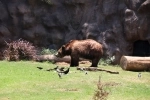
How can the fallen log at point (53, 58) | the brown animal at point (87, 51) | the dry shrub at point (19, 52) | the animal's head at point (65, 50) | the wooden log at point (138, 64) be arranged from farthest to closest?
the fallen log at point (53, 58) < the dry shrub at point (19, 52) < the animal's head at point (65, 50) < the brown animal at point (87, 51) < the wooden log at point (138, 64)

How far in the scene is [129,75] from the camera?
547 inches

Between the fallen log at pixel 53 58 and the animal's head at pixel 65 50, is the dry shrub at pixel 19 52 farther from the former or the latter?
the animal's head at pixel 65 50

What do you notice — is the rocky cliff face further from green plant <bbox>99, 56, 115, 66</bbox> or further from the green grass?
the green grass

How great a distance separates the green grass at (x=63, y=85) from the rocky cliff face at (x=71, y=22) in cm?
756

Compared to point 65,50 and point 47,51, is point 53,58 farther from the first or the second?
point 65,50

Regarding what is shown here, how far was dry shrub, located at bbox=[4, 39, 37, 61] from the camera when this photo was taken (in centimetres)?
1839

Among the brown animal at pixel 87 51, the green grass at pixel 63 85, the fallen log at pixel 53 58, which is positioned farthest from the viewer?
the fallen log at pixel 53 58

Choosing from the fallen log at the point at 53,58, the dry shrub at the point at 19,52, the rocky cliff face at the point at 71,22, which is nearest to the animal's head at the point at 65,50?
the fallen log at the point at 53,58

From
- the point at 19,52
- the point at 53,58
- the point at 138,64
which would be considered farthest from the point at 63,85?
the point at 53,58

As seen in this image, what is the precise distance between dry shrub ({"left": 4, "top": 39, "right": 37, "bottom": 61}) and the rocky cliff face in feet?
11.9

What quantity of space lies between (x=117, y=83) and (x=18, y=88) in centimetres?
325

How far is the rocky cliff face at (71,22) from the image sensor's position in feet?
69.7

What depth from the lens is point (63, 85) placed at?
10930mm

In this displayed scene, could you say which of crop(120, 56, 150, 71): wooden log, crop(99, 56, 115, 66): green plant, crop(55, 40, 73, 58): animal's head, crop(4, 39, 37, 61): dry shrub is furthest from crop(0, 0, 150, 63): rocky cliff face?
crop(120, 56, 150, 71): wooden log
